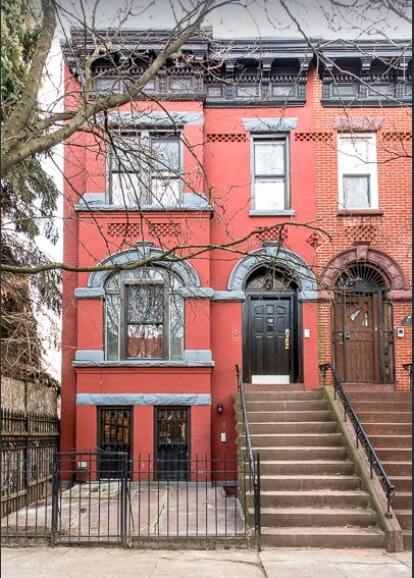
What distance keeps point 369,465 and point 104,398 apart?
5.97 metres

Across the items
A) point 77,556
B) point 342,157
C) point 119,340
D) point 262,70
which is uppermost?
point 262,70

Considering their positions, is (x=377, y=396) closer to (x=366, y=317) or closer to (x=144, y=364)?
(x=366, y=317)

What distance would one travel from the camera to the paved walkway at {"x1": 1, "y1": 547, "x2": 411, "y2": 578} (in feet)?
25.5

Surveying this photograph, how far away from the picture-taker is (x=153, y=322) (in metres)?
14.6

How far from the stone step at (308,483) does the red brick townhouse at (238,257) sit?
12.0 feet

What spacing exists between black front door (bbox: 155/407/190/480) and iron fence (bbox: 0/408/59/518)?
2187 mm

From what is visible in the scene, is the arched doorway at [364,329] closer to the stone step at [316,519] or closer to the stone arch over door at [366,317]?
the stone arch over door at [366,317]

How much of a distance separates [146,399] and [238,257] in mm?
3690

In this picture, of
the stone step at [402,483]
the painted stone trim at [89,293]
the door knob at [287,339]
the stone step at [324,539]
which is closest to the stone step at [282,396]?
the door knob at [287,339]

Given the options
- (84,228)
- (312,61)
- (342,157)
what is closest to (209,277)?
(84,228)

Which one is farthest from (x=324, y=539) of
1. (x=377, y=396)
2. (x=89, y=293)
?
(x=89, y=293)

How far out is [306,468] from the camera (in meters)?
11.0

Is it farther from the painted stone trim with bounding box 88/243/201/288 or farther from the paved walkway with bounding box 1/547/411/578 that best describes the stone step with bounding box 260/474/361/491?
the painted stone trim with bounding box 88/243/201/288

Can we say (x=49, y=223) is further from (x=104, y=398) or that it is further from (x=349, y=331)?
(x=349, y=331)
